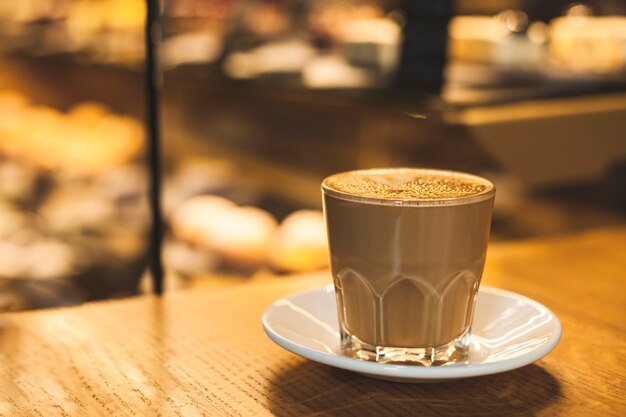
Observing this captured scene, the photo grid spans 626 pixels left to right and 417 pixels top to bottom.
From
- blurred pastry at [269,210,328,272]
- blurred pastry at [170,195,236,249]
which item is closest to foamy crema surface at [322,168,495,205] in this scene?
blurred pastry at [269,210,328,272]

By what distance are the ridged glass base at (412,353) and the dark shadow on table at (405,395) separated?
0.02 m

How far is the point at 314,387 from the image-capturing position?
578mm

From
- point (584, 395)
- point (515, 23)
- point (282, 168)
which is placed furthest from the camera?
point (515, 23)

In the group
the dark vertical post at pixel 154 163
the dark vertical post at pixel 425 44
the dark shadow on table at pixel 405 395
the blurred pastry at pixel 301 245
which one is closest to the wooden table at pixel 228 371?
the dark shadow on table at pixel 405 395

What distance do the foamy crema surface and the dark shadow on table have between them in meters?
0.13

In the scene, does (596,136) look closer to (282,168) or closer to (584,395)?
(282,168)

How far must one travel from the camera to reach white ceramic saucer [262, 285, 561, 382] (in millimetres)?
532

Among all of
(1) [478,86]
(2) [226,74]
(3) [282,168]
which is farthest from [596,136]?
(2) [226,74]

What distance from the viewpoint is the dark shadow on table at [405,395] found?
0.54 meters

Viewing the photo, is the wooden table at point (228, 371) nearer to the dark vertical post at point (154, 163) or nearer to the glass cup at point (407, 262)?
the glass cup at point (407, 262)

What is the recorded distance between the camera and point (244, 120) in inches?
78.2

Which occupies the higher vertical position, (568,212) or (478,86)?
(478,86)

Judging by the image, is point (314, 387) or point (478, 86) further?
point (478, 86)

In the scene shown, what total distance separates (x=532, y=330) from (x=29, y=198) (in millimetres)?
1718
